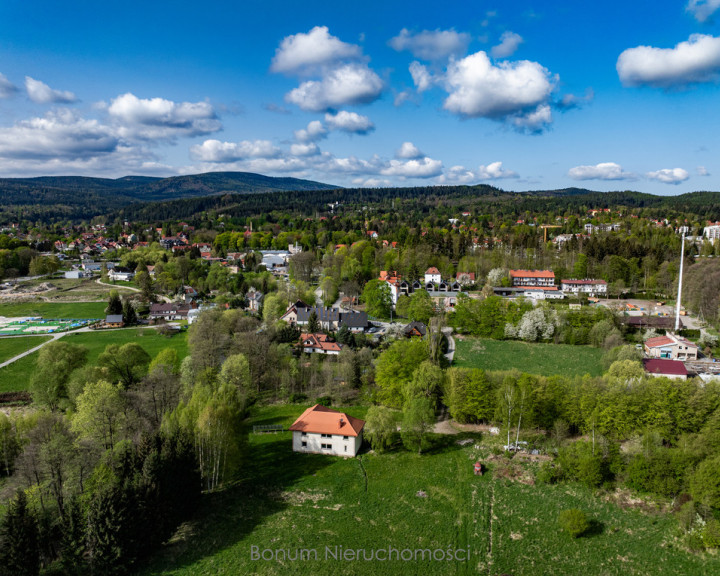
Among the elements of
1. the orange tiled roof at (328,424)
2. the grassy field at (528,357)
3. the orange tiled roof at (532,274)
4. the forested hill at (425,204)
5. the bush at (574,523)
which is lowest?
the grassy field at (528,357)

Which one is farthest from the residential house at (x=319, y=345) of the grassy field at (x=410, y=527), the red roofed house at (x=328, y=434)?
the grassy field at (x=410, y=527)

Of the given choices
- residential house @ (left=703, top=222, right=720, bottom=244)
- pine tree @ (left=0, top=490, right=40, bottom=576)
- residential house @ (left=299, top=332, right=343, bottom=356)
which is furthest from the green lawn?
residential house @ (left=703, top=222, right=720, bottom=244)

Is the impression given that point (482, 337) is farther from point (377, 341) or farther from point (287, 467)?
point (287, 467)

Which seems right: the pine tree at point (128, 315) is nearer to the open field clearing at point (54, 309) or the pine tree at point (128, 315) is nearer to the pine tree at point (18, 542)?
the open field clearing at point (54, 309)

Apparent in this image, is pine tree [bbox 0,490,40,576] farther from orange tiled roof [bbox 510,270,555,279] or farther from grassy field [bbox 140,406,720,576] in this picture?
orange tiled roof [bbox 510,270,555,279]

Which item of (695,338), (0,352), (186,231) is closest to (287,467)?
(0,352)

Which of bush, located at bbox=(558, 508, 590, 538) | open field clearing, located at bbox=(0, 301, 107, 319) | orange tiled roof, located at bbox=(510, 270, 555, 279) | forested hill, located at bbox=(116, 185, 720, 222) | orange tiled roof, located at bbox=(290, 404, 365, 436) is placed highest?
forested hill, located at bbox=(116, 185, 720, 222)
